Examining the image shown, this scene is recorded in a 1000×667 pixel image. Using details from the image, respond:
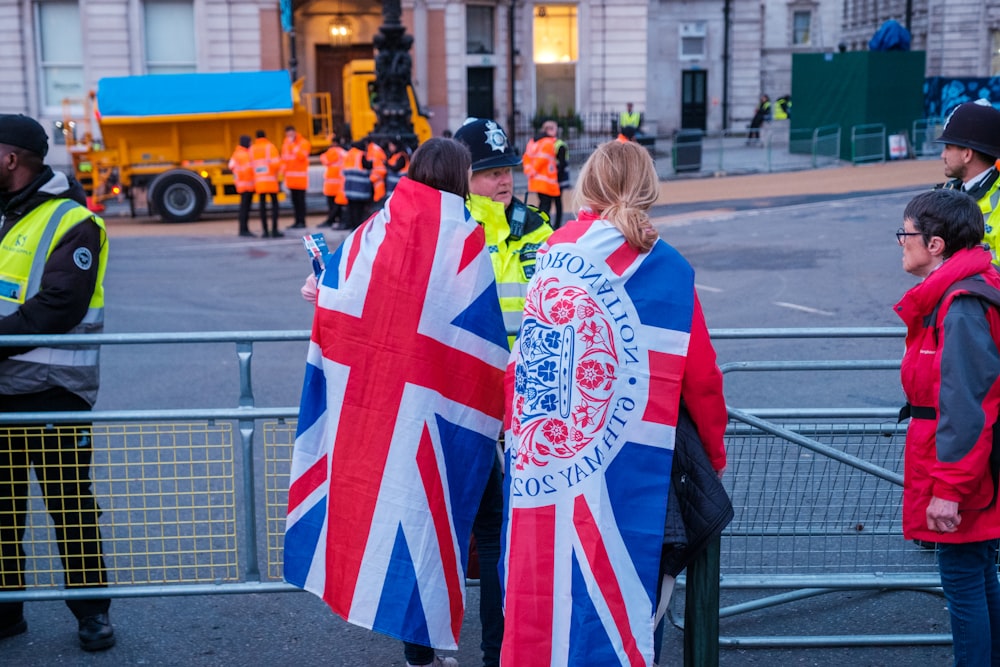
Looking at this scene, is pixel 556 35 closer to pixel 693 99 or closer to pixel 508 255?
pixel 693 99

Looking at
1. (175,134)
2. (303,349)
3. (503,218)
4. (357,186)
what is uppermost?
(175,134)

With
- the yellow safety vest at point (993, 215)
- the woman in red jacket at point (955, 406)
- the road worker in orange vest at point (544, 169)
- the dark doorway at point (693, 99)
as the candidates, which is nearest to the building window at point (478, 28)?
the dark doorway at point (693, 99)

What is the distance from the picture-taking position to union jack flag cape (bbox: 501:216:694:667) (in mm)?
3494

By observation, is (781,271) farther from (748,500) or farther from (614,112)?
(614,112)

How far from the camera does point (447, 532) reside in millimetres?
4043

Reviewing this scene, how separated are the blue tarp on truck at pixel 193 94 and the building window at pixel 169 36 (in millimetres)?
12667

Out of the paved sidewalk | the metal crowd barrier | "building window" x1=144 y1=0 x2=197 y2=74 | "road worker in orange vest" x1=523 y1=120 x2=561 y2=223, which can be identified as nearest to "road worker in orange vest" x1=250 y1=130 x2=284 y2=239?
the paved sidewalk

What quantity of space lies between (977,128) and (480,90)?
3488 cm

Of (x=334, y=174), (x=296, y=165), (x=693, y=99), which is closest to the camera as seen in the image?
(x=296, y=165)

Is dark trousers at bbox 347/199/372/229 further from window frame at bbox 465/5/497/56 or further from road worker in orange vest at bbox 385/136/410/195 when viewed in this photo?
window frame at bbox 465/5/497/56

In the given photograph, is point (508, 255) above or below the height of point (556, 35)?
below

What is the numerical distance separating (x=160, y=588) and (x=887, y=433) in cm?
291

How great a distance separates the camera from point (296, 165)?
20.5m

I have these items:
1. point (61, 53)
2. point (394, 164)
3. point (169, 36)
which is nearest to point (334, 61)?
point (169, 36)
